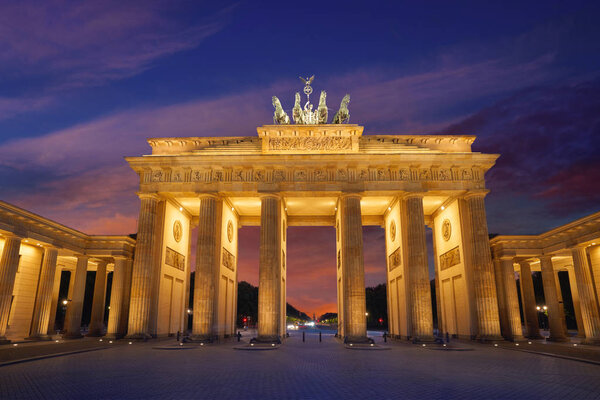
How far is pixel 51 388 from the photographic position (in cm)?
1045

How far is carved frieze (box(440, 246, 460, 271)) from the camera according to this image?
31.1 m

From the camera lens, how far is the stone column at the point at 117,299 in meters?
29.7

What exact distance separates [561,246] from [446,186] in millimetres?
9978

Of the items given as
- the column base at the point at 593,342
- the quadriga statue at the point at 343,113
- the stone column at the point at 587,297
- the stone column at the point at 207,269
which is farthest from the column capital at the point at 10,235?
the column base at the point at 593,342

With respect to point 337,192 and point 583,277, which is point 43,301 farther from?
point 583,277

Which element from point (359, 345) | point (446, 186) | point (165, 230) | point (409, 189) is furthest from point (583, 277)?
point (165, 230)

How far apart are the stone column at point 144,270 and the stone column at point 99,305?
9236 mm

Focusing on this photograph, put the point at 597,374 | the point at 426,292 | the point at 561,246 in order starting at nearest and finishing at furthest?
the point at 597,374, the point at 426,292, the point at 561,246

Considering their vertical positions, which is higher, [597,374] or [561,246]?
[561,246]

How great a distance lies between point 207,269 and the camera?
28328 millimetres

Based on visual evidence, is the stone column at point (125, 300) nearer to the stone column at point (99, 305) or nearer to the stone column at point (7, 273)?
the stone column at point (99, 305)

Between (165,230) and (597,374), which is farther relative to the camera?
(165,230)

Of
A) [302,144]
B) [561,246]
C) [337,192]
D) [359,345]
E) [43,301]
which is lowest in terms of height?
[359,345]

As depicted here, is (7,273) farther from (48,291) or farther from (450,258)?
(450,258)
